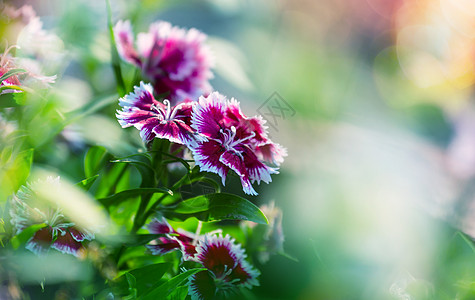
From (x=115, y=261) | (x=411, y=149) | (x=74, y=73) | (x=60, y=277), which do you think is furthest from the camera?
(x=74, y=73)

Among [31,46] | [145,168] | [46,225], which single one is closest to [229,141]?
[145,168]

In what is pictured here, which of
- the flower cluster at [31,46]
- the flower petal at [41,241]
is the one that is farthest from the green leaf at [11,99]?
the flower petal at [41,241]

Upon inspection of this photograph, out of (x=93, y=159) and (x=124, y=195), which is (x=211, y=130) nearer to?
(x=124, y=195)

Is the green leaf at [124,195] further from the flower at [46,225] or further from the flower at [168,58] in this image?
the flower at [168,58]

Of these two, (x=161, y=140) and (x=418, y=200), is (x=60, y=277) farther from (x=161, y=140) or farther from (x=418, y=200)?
→ (x=418, y=200)

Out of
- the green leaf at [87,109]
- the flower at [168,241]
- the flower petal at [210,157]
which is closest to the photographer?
the flower petal at [210,157]

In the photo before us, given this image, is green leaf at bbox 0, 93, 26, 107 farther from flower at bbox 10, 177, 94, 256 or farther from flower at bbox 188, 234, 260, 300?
flower at bbox 188, 234, 260, 300

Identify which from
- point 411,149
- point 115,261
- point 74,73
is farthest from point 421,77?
point 74,73
